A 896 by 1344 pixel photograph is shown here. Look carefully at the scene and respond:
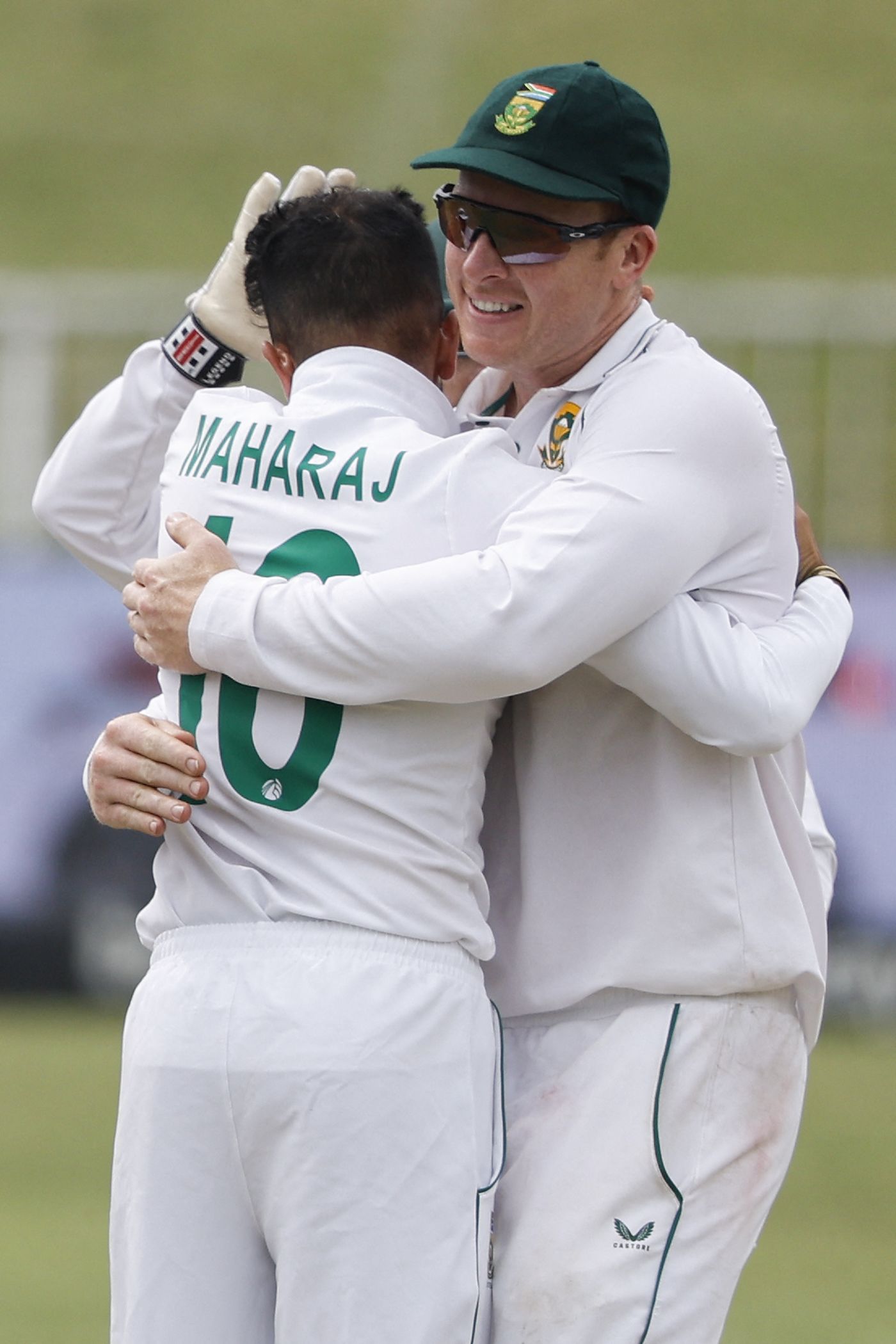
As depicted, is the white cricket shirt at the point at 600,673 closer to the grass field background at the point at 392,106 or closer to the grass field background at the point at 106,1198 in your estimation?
the grass field background at the point at 106,1198

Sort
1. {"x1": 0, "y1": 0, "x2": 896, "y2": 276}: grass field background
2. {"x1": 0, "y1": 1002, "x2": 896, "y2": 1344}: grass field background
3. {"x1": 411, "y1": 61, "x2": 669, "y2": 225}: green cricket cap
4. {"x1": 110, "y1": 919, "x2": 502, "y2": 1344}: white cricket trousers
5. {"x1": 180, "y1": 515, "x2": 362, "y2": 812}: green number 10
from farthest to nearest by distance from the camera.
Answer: {"x1": 0, "y1": 0, "x2": 896, "y2": 276}: grass field background
{"x1": 0, "y1": 1002, "x2": 896, "y2": 1344}: grass field background
{"x1": 411, "y1": 61, "x2": 669, "y2": 225}: green cricket cap
{"x1": 180, "y1": 515, "x2": 362, "y2": 812}: green number 10
{"x1": 110, "y1": 919, "x2": 502, "y2": 1344}: white cricket trousers

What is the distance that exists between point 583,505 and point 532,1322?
1.05 m

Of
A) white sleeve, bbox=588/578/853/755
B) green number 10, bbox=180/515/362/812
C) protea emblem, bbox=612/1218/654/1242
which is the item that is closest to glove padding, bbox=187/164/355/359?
green number 10, bbox=180/515/362/812

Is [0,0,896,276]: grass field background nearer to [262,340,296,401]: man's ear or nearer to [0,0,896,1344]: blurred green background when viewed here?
[0,0,896,1344]: blurred green background

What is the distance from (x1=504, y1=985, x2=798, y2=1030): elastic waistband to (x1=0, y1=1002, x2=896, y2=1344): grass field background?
7.99ft

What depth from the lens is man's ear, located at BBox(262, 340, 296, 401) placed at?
2816 millimetres

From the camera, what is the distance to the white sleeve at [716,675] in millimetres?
2516

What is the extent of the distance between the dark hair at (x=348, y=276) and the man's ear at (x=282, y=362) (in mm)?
17

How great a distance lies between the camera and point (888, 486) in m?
10.4

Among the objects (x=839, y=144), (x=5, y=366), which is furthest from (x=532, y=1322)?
(x=839, y=144)

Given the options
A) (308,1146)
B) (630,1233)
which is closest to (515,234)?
(308,1146)

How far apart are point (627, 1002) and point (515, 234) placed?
1.04 m

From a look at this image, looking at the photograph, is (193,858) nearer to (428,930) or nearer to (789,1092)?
(428,930)

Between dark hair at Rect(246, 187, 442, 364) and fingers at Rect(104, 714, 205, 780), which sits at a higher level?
dark hair at Rect(246, 187, 442, 364)
